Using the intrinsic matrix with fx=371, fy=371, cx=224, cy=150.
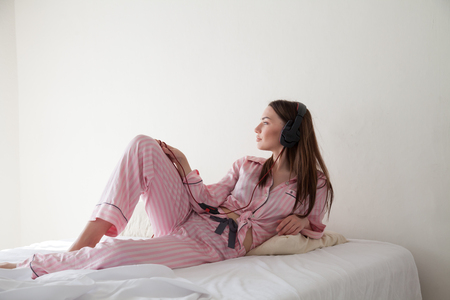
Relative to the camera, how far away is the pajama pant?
1.01m

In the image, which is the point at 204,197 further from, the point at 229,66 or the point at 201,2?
the point at 201,2

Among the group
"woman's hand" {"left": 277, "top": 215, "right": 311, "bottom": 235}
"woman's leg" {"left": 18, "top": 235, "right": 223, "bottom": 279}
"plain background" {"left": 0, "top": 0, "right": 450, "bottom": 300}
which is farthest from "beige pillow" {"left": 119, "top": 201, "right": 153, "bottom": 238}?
"woman's hand" {"left": 277, "top": 215, "right": 311, "bottom": 235}

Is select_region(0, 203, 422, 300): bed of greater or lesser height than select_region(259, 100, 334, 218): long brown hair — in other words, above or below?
below

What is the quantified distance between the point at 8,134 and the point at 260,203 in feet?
9.67

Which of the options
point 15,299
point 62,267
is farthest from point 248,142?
point 15,299

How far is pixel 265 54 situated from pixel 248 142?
0.49 metres

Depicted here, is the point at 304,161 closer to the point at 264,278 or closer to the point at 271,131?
the point at 271,131

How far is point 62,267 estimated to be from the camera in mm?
978

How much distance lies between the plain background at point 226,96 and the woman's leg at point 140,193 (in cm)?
78

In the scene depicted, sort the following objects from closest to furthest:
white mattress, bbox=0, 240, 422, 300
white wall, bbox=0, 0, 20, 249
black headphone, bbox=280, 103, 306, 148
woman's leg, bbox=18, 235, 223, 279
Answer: white mattress, bbox=0, 240, 422, 300 < woman's leg, bbox=18, 235, 223, 279 < black headphone, bbox=280, 103, 306, 148 < white wall, bbox=0, 0, 20, 249

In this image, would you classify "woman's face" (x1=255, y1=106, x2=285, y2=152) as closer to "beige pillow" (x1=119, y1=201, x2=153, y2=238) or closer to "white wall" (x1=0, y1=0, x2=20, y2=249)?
"beige pillow" (x1=119, y1=201, x2=153, y2=238)

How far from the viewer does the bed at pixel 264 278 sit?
77 cm

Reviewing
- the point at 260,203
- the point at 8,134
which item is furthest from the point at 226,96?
the point at 8,134

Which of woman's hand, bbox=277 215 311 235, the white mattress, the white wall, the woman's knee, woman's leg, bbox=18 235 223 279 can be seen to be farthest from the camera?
the white wall
